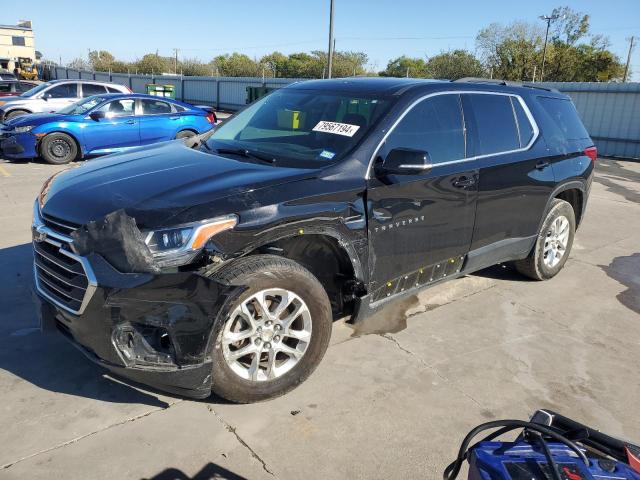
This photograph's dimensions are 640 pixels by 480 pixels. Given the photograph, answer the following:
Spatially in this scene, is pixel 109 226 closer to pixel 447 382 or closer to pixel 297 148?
pixel 297 148

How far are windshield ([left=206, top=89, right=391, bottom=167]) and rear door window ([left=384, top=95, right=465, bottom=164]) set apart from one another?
0.20 metres

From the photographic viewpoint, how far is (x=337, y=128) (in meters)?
3.64

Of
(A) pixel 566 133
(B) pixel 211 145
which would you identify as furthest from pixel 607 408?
(B) pixel 211 145

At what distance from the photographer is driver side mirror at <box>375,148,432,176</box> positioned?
3.30m

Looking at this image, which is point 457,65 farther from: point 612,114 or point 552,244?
point 552,244

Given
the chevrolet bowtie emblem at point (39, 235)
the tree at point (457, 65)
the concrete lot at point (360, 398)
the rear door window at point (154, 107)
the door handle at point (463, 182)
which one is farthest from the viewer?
the tree at point (457, 65)

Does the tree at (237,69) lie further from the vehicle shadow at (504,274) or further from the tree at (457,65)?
the vehicle shadow at (504,274)

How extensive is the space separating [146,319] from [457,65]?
177 ft

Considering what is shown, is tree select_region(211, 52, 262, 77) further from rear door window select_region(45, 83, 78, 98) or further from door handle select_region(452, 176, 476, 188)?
door handle select_region(452, 176, 476, 188)

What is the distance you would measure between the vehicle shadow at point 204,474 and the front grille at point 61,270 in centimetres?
92

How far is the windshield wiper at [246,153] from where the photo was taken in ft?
11.4

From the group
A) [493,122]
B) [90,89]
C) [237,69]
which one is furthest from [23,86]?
[237,69]

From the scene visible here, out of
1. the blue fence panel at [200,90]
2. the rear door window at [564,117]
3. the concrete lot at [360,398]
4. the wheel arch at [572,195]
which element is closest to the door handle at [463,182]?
the concrete lot at [360,398]

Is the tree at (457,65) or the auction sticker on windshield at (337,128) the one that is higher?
the tree at (457,65)
